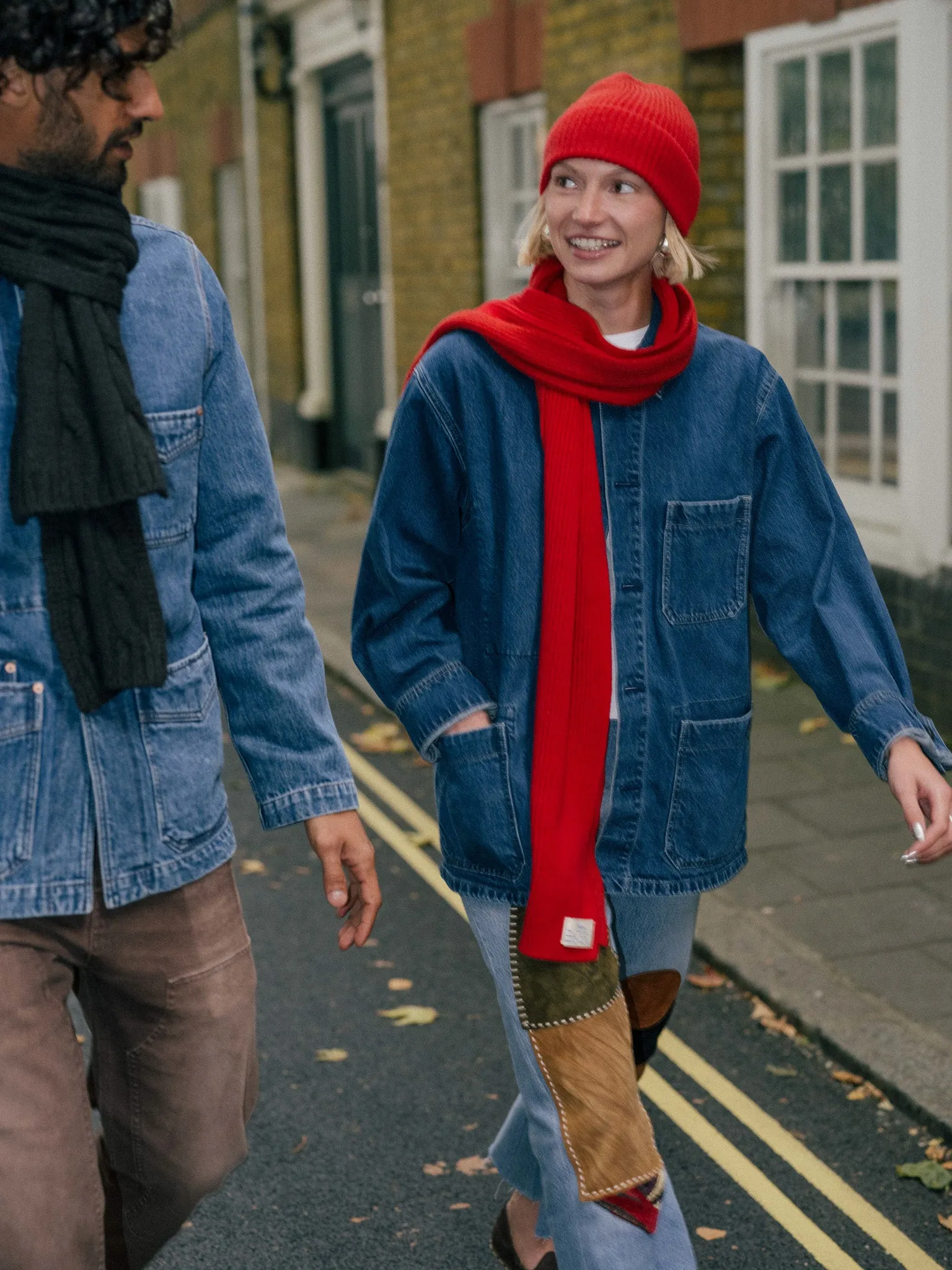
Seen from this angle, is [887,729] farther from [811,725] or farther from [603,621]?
[811,725]

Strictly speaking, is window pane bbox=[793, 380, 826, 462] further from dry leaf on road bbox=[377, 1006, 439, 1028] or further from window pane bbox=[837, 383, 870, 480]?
dry leaf on road bbox=[377, 1006, 439, 1028]

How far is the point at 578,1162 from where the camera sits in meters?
2.68

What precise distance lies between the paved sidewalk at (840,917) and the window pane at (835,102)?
2416 millimetres

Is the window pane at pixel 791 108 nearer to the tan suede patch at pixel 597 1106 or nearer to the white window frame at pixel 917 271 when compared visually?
the white window frame at pixel 917 271

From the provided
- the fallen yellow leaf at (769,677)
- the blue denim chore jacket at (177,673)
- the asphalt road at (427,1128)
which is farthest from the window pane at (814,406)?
the blue denim chore jacket at (177,673)

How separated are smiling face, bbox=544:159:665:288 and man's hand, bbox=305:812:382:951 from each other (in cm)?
95

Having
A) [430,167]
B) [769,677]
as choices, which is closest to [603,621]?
[769,677]

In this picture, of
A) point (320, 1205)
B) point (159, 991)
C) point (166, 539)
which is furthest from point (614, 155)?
point (320, 1205)

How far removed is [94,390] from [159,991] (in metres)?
0.79

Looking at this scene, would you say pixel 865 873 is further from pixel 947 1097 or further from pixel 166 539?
pixel 166 539

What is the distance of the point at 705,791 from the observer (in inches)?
114

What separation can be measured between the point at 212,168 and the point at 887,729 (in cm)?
1767

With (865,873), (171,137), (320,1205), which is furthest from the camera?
(171,137)

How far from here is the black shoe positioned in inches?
128
